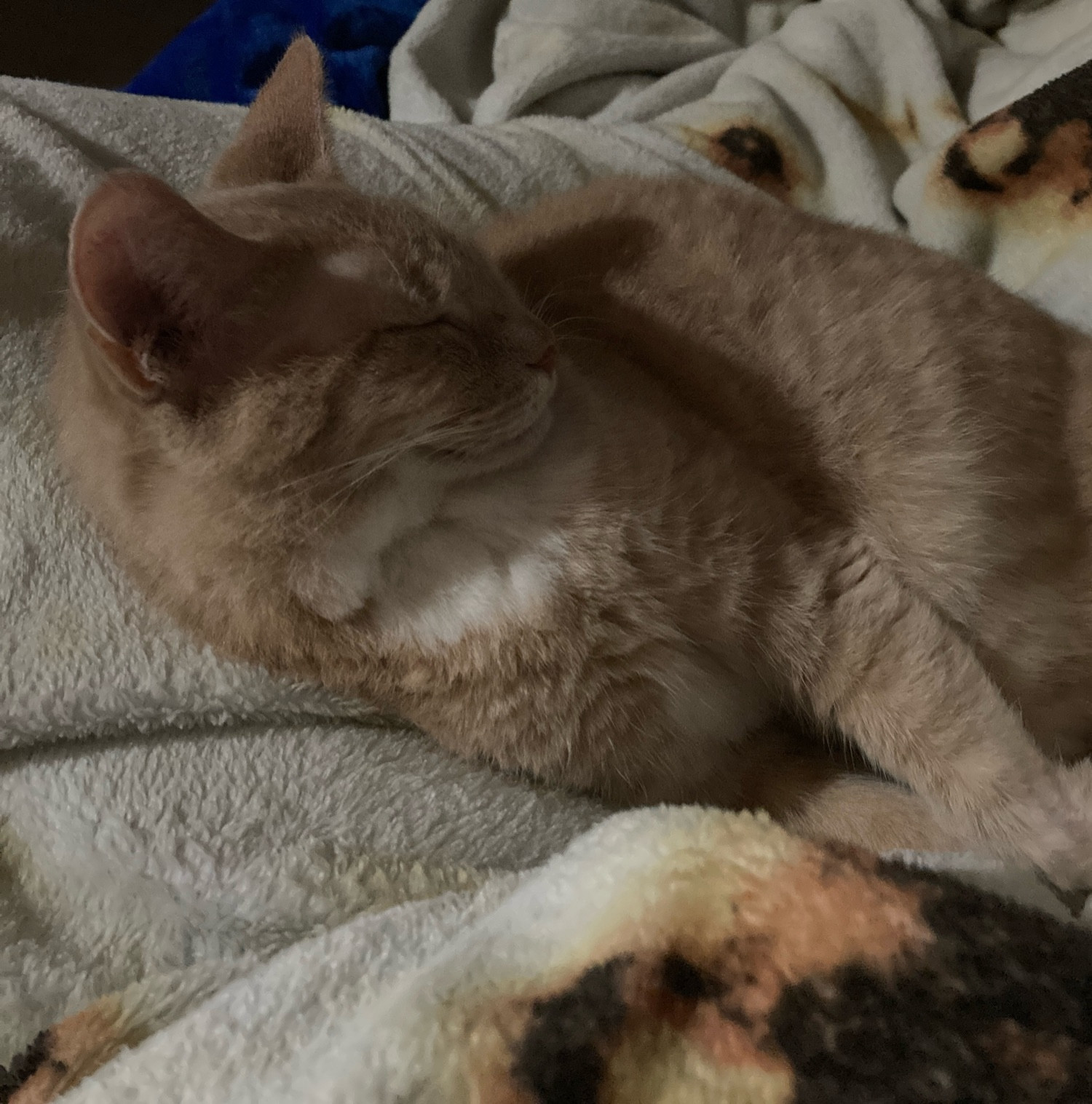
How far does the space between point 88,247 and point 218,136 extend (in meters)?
0.83

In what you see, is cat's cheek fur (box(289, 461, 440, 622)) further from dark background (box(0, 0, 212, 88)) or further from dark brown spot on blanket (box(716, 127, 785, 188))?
dark background (box(0, 0, 212, 88))

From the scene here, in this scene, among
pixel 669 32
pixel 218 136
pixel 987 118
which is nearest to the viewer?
pixel 218 136

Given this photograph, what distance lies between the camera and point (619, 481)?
863mm

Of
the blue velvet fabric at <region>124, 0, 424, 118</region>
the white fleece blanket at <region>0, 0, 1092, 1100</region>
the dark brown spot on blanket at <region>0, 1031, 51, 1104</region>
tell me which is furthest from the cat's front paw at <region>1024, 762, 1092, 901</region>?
the blue velvet fabric at <region>124, 0, 424, 118</region>

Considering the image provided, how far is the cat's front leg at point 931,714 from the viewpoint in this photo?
855 millimetres

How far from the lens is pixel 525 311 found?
35.2 inches

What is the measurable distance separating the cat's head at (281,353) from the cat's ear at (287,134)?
0.07m

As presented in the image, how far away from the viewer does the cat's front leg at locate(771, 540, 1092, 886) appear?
855 mm

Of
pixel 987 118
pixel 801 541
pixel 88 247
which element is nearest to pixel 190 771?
pixel 88 247

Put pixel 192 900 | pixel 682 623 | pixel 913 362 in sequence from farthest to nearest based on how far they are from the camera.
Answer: pixel 913 362 < pixel 682 623 < pixel 192 900

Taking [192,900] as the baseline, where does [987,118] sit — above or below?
above

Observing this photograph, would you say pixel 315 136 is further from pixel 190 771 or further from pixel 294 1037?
pixel 294 1037

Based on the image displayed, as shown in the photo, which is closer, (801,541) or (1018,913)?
(1018,913)

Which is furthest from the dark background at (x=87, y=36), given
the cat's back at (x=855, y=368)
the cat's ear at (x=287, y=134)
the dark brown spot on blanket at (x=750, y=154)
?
the cat's back at (x=855, y=368)
